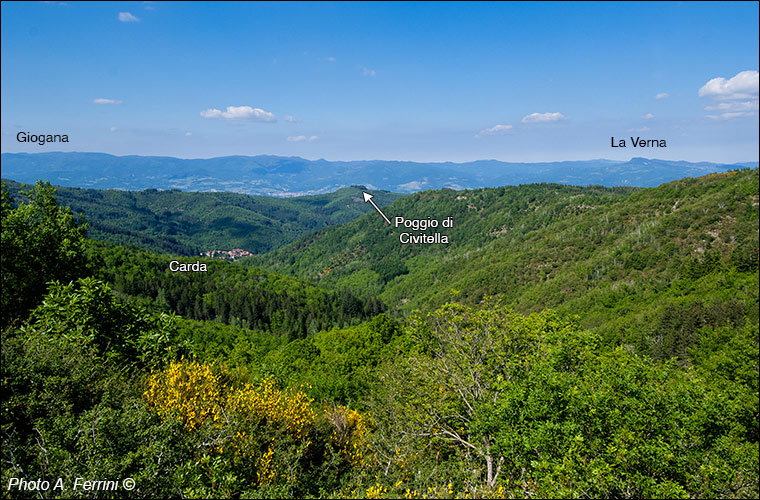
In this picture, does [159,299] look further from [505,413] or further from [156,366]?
[505,413]

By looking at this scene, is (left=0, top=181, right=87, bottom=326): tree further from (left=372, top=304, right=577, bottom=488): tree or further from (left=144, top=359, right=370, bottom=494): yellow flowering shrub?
(left=372, top=304, right=577, bottom=488): tree

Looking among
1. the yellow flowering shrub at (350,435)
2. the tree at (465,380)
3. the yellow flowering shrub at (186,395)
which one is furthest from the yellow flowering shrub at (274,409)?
the tree at (465,380)

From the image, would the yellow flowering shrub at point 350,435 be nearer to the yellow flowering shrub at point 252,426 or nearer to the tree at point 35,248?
the yellow flowering shrub at point 252,426

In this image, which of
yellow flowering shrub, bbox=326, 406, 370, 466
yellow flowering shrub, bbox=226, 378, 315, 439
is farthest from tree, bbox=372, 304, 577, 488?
yellow flowering shrub, bbox=226, 378, 315, 439

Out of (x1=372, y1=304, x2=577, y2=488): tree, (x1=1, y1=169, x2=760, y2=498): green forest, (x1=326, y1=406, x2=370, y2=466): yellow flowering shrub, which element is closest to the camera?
(x1=1, y1=169, x2=760, y2=498): green forest

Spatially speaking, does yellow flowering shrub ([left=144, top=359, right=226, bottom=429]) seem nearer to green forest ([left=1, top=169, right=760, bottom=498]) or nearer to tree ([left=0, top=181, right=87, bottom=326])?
green forest ([left=1, top=169, right=760, bottom=498])

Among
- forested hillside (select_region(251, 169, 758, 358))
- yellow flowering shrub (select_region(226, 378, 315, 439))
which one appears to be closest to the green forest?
yellow flowering shrub (select_region(226, 378, 315, 439))

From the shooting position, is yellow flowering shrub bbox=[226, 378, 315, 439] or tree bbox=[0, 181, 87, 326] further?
tree bbox=[0, 181, 87, 326]

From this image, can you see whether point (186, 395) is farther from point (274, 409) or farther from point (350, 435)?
point (350, 435)

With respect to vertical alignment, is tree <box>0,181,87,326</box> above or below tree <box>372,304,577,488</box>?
above

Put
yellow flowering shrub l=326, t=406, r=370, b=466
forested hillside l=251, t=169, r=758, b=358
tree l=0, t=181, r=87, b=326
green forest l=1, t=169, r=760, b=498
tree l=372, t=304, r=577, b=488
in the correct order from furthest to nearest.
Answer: forested hillside l=251, t=169, r=758, b=358
tree l=0, t=181, r=87, b=326
yellow flowering shrub l=326, t=406, r=370, b=466
tree l=372, t=304, r=577, b=488
green forest l=1, t=169, r=760, b=498

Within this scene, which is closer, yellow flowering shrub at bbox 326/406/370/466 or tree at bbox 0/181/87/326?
yellow flowering shrub at bbox 326/406/370/466
